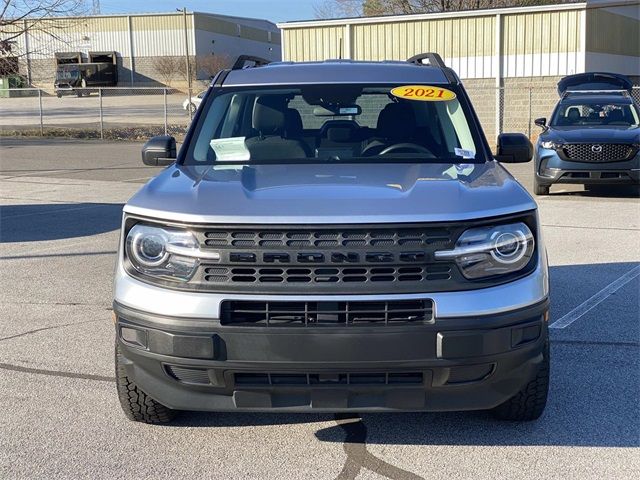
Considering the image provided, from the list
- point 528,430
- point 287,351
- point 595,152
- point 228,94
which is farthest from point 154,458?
point 595,152

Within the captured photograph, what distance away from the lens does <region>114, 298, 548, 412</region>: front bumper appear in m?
3.44

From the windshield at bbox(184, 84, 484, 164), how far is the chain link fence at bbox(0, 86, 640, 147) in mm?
18417

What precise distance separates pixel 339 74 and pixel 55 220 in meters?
7.25

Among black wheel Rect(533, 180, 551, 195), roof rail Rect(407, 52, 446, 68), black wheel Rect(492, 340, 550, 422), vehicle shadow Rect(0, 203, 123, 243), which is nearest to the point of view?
black wheel Rect(492, 340, 550, 422)

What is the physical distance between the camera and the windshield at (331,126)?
494cm

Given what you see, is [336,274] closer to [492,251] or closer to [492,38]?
[492,251]

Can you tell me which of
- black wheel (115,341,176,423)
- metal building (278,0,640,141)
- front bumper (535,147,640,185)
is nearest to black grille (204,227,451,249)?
black wheel (115,341,176,423)

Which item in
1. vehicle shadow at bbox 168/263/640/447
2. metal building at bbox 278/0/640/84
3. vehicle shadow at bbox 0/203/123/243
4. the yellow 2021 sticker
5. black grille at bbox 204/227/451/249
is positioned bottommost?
vehicle shadow at bbox 0/203/123/243

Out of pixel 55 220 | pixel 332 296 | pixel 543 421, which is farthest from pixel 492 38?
pixel 332 296

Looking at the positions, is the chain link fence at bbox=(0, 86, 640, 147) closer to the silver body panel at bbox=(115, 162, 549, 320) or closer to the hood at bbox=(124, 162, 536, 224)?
the hood at bbox=(124, 162, 536, 224)

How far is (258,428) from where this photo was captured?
423 cm

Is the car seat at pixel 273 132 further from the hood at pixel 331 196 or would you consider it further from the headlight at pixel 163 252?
the headlight at pixel 163 252

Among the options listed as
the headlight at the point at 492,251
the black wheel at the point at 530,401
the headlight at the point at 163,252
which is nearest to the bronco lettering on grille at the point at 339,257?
the headlight at the point at 492,251

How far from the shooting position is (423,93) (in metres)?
5.25
